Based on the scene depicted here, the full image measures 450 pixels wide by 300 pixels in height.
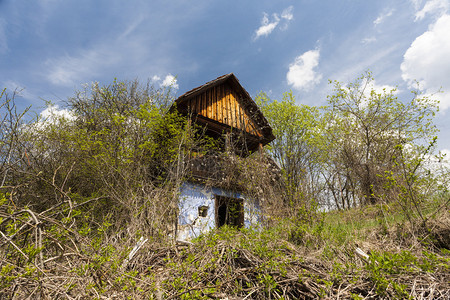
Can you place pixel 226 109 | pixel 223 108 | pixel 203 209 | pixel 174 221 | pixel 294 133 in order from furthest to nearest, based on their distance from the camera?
pixel 294 133 → pixel 226 109 → pixel 223 108 → pixel 203 209 → pixel 174 221

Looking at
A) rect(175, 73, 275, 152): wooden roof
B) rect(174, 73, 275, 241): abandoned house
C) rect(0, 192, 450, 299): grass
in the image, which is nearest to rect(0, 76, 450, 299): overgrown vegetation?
rect(0, 192, 450, 299): grass

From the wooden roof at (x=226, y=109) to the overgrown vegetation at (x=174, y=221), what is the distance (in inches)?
80.5

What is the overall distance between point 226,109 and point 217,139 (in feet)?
5.58

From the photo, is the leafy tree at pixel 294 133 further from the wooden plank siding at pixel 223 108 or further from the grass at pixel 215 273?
the grass at pixel 215 273

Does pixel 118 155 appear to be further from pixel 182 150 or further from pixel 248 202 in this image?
pixel 248 202

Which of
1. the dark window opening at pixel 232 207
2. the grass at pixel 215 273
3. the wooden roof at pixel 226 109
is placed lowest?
the grass at pixel 215 273

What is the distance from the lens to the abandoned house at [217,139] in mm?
8086

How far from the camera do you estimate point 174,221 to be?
225 inches

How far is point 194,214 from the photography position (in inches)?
327

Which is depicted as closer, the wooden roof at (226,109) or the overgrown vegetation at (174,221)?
the overgrown vegetation at (174,221)

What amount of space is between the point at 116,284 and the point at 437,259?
3954 millimetres

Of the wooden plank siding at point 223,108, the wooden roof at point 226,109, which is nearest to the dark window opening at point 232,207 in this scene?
the wooden roof at point 226,109

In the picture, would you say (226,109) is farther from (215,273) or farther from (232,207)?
(215,273)

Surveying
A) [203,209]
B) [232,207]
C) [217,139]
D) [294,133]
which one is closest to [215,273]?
[232,207]
